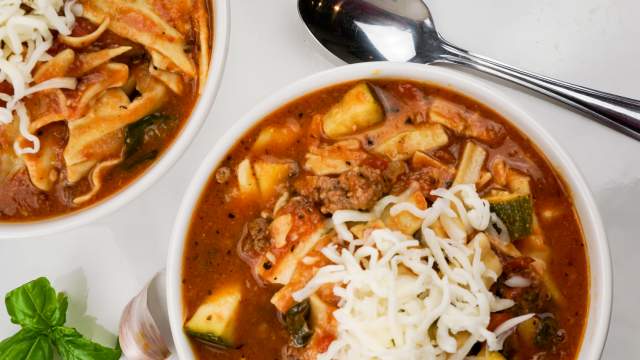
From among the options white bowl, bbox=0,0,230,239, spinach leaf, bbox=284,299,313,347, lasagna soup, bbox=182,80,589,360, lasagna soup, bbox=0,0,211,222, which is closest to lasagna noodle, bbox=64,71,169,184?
lasagna soup, bbox=0,0,211,222

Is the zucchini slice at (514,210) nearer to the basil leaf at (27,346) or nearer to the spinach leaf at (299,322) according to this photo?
the spinach leaf at (299,322)

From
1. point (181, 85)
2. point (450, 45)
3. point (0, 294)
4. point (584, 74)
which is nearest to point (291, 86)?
point (181, 85)

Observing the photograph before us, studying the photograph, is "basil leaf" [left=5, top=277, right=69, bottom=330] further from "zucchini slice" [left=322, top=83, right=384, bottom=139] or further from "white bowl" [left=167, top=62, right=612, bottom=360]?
"zucchini slice" [left=322, top=83, right=384, bottom=139]

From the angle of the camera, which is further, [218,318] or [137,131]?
[137,131]

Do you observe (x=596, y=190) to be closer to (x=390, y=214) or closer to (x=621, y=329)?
(x=621, y=329)

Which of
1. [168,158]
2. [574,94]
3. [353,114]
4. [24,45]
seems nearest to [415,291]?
[353,114]

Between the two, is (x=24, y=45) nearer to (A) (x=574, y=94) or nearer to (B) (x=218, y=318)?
(B) (x=218, y=318)
